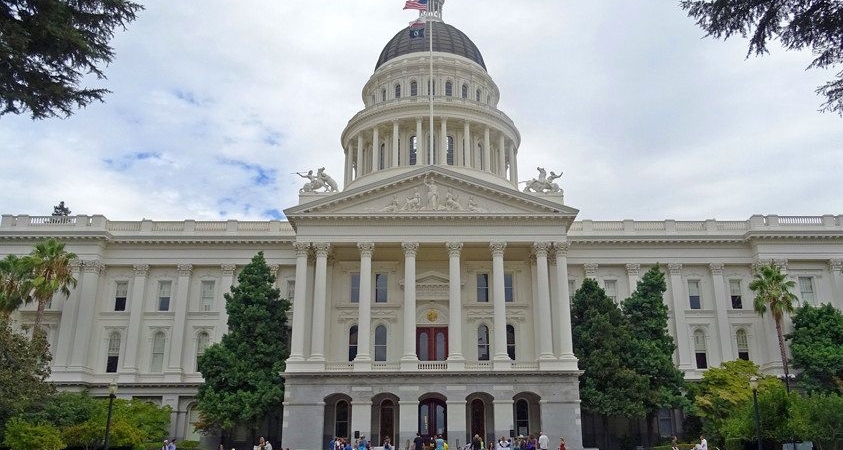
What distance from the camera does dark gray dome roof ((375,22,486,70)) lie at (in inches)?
2717

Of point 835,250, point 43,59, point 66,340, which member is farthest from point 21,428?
point 835,250

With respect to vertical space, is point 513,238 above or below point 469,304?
above

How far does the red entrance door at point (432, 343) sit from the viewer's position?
155ft

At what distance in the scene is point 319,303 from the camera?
145 feet

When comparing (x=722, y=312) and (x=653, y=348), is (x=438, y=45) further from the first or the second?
(x=653, y=348)

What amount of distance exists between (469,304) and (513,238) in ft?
19.0

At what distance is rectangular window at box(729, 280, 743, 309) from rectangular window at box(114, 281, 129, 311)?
43939 mm

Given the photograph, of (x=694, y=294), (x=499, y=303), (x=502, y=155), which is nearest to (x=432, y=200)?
(x=499, y=303)

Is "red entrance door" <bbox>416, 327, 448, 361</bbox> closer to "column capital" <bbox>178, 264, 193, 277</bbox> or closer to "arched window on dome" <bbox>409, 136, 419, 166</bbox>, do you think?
"column capital" <bbox>178, 264, 193, 277</bbox>

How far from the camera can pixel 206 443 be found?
46.7 m

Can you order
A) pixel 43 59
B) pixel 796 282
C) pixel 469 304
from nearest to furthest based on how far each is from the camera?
pixel 43 59 → pixel 469 304 → pixel 796 282

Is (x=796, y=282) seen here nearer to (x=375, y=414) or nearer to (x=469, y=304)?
(x=469, y=304)

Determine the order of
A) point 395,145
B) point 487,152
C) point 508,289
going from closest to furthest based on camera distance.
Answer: point 508,289 → point 395,145 → point 487,152

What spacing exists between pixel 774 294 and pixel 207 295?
38808mm
